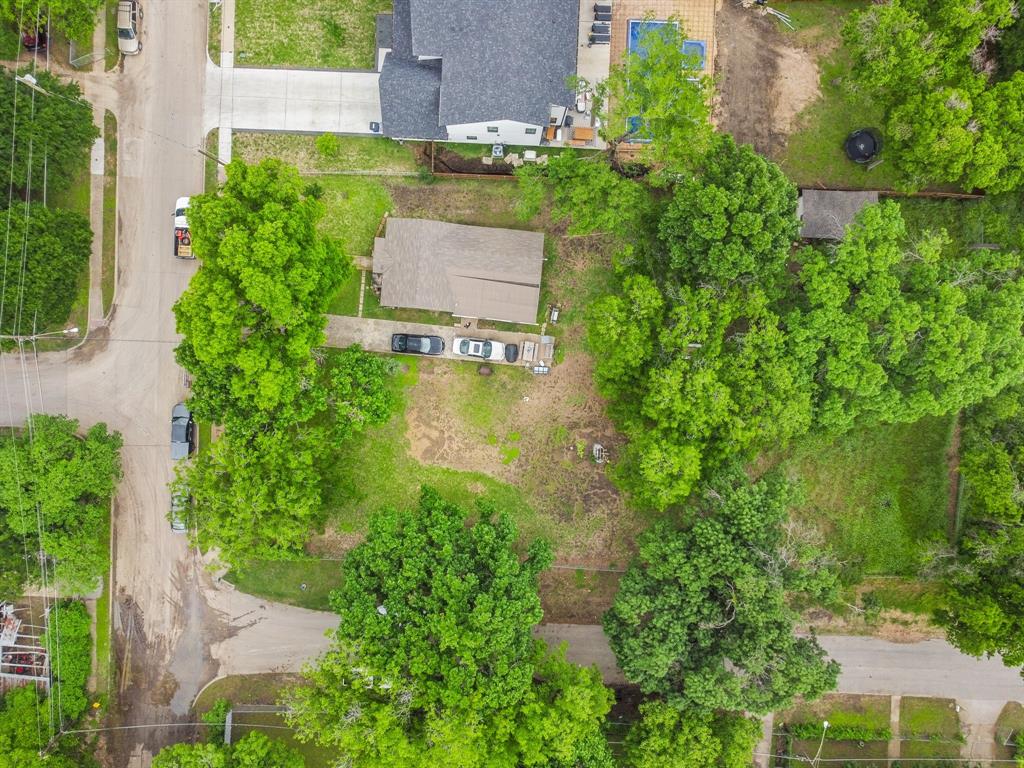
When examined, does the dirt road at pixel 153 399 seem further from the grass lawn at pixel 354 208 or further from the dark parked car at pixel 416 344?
the dark parked car at pixel 416 344

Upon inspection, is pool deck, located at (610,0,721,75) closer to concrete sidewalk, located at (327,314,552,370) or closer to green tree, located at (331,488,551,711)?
concrete sidewalk, located at (327,314,552,370)

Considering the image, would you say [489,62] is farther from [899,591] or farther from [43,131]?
[899,591]

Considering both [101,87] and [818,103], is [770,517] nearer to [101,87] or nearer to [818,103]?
[818,103]

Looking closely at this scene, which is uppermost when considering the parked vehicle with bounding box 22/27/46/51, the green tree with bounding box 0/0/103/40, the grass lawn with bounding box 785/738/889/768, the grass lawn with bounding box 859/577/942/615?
the green tree with bounding box 0/0/103/40

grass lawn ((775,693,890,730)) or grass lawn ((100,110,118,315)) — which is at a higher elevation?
grass lawn ((100,110,118,315))

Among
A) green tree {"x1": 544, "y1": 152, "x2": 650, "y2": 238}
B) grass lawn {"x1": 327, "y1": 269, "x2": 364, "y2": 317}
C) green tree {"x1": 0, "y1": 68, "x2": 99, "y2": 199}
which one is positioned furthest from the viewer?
grass lawn {"x1": 327, "y1": 269, "x2": 364, "y2": 317}

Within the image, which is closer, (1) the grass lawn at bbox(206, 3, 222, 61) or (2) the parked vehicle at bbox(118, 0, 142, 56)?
(2) the parked vehicle at bbox(118, 0, 142, 56)

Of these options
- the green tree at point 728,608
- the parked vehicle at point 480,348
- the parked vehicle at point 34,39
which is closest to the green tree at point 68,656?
the parked vehicle at point 480,348

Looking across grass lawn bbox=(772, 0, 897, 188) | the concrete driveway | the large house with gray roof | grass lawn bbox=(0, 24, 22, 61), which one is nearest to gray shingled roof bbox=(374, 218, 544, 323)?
the large house with gray roof
